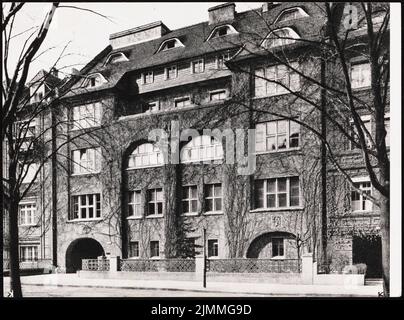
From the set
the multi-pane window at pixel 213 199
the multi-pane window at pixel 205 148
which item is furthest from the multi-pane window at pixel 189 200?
the multi-pane window at pixel 205 148

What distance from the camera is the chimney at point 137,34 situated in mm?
9524

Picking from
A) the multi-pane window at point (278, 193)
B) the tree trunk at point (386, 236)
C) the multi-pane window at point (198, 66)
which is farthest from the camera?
the multi-pane window at point (278, 193)

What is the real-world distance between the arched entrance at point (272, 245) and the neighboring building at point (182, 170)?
0.12ft

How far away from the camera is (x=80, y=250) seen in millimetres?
14305

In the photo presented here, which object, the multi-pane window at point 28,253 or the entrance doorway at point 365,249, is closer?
the multi-pane window at point 28,253

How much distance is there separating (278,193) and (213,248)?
2841 mm

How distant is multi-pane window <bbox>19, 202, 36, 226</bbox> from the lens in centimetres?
1132

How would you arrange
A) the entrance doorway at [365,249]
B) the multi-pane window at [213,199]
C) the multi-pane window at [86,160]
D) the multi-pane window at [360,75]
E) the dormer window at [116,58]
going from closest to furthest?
the multi-pane window at [360,75] < the dormer window at [116,58] < the multi-pane window at [86,160] < the entrance doorway at [365,249] < the multi-pane window at [213,199]

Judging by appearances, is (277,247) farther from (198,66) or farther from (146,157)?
(198,66)

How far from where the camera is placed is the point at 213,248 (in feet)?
47.1

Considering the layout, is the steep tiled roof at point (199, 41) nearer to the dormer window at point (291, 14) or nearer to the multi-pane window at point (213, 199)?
the dormer window at point (291, 14)

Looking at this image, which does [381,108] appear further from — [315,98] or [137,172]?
[137,172]

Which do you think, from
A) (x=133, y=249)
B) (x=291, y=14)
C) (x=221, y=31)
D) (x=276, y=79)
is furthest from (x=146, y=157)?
(x=291, y=14)

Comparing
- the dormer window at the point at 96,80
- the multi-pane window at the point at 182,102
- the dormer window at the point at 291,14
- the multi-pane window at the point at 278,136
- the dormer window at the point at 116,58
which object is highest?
the dormer window at the point at 291,14
